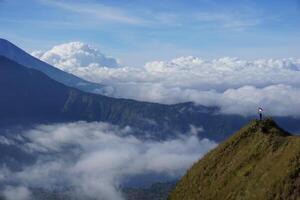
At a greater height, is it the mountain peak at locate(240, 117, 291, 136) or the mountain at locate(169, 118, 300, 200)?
the mountain peak at locate(240, 117, 291, 136)

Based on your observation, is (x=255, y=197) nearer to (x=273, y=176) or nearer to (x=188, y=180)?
(x=273, y=176)

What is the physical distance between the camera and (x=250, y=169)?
211 feet

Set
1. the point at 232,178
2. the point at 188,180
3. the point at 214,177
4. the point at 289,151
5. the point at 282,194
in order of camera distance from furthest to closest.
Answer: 1. the point at 188,180
2. the point at 214,177
3. the point at 232,178
4. the point at 289,151
5. the point at 282,194

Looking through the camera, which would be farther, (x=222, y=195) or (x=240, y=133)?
(x=240, y=133)

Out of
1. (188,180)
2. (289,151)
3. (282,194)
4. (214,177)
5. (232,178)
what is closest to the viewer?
(282,194)

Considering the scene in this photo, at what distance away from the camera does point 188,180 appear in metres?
75.2

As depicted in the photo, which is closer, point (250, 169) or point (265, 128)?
point (250, 169)

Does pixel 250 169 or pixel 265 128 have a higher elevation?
pixel 265 128

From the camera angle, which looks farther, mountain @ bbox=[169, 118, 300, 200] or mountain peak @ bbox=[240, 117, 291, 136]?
mountain peak @ bbox=[240, 117, 291, 136]

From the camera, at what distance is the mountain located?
55906mm

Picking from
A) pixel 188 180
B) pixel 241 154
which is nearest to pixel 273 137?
pixel 241 154

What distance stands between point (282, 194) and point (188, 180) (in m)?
22.5

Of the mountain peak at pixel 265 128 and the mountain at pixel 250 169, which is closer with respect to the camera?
the mountain at pixel 250 169

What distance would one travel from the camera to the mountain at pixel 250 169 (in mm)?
55906
